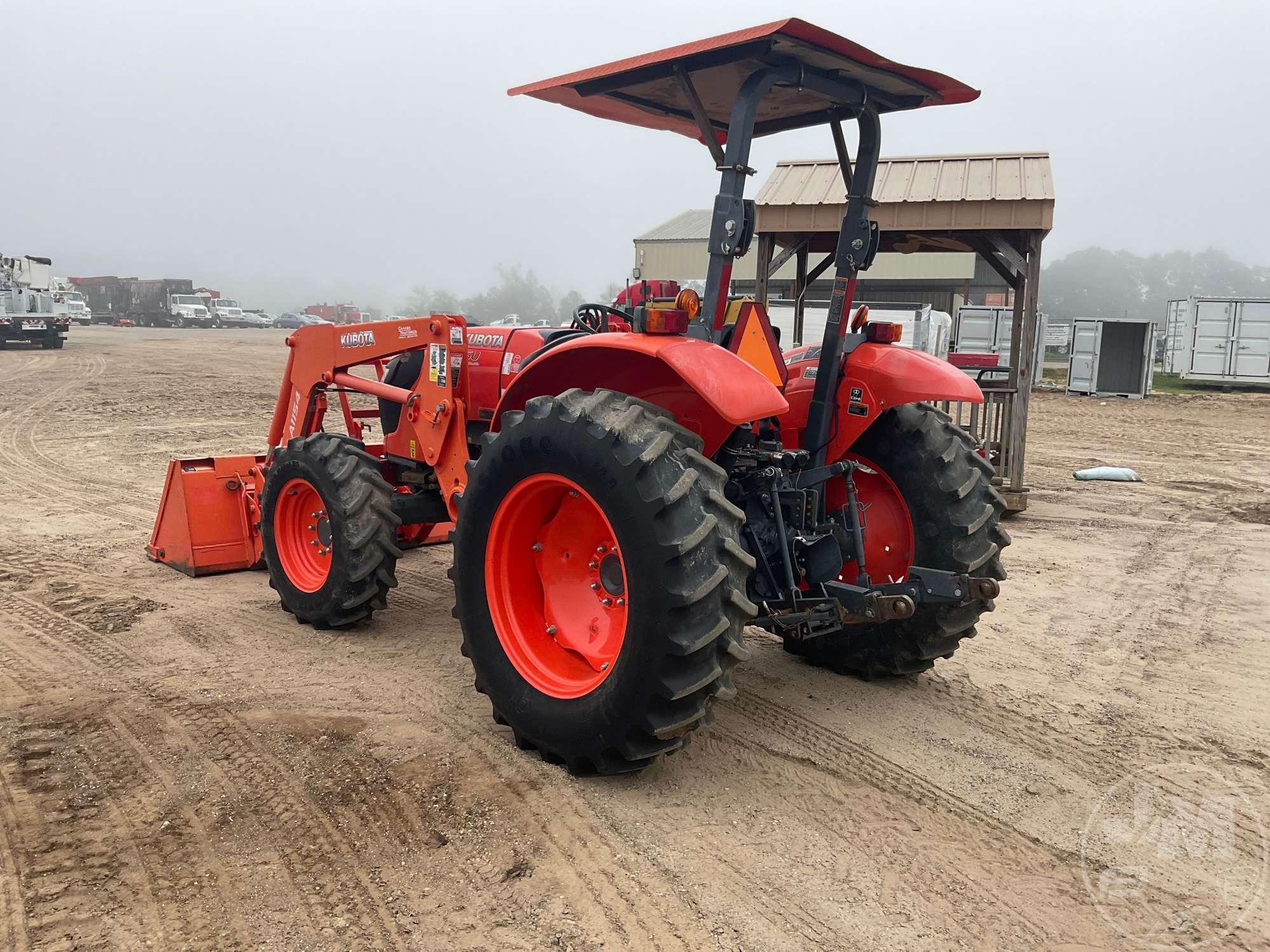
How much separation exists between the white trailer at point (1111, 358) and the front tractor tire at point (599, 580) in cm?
1994

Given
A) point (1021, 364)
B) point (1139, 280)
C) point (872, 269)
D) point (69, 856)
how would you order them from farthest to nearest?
point (1139, 280) → point (872, 269) → point (1021, 364) → point (69, 856)

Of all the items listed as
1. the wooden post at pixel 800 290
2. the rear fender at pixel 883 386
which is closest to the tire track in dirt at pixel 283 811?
the rear fender at pixel 883 386

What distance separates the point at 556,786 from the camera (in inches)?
128

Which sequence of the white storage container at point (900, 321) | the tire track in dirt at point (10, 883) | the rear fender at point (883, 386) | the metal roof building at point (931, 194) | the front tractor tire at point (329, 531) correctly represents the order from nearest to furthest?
1. the tire track in dirt at point (10, 883)
2. the rear fender at point (883, 386)
3. the front tractor tire at point (329, 531)
4. the metal roof building at point (931, 194)
5. the white storage container at point (900, 321)

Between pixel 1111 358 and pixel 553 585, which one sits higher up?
pixel 1111 358

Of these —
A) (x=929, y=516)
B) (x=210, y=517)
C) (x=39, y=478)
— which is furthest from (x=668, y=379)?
(x=39, y=478)

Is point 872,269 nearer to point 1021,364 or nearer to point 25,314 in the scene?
point 1021,364

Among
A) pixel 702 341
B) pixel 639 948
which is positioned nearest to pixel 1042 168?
pixel 702 341

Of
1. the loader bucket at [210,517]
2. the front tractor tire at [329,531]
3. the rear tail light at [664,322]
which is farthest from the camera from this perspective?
the loader bucket at [210,517]

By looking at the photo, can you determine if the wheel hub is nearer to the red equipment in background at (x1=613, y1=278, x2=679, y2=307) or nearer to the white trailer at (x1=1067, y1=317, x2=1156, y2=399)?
the red equipment in background at (x1=613, y1=278, x2=679, y2=307)

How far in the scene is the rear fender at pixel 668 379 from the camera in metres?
3.07

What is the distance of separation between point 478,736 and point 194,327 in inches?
2044

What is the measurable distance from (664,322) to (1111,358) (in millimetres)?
21321

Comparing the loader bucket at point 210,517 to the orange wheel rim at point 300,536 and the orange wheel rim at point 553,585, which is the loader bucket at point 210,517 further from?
the orange wheel rim at point 553,585
